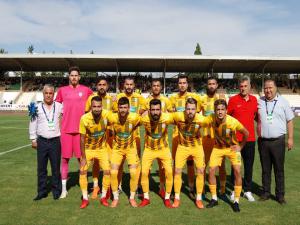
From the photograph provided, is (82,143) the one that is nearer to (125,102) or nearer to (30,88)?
(125,102)

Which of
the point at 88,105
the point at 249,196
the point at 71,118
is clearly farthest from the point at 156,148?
the point at 249,196

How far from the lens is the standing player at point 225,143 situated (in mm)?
5203

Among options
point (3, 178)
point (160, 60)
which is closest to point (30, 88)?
point (160, 60)

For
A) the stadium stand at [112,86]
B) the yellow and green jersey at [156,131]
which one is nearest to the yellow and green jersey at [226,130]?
the yellow and green jersey at [156,131]

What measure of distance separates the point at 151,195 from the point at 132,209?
0.84m

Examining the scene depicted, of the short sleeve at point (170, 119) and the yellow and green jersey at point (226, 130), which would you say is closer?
the yellow and green jersey at point (226, 130)

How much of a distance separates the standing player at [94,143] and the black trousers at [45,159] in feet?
1.89

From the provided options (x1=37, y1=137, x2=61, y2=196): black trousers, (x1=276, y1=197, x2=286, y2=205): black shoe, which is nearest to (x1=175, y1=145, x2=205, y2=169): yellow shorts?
(x1=276, y1=197, x2=286, y2=205): black shoe

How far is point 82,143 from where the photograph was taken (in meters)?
5.34

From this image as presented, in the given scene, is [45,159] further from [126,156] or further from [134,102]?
[134,102]

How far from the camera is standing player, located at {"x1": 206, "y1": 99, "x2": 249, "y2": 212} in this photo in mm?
5203

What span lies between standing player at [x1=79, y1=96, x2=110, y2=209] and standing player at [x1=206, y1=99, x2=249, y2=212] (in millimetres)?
1799

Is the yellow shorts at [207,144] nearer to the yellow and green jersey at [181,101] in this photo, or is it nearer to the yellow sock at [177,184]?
the yellow and green jersey at [181,101]

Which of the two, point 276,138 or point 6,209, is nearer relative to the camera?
point 6,209
